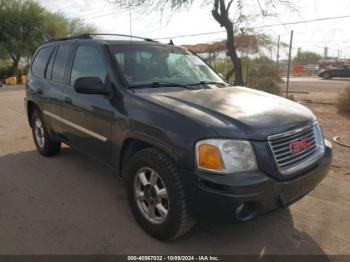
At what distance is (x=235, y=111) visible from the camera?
10.5 feet

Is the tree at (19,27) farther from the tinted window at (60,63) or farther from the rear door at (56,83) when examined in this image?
the tinted window at (60,63)

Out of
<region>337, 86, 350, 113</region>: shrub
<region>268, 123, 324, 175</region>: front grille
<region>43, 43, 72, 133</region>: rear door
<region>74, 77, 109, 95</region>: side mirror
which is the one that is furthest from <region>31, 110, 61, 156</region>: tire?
<region>337, 86, 350, 113</region>: shrub

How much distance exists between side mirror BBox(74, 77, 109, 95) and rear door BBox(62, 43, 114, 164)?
77mm

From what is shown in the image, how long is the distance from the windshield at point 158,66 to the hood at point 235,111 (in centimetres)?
30

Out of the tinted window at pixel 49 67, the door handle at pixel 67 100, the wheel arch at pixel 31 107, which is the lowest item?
the wheel arch at pixel 31 107

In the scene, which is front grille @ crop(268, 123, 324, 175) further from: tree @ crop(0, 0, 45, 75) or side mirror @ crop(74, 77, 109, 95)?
tree @ crop(0, 0, 45, 75)

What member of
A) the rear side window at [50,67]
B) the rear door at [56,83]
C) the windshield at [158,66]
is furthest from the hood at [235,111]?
the rear side window at [50,67]

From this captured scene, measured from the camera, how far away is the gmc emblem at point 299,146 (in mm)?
3117

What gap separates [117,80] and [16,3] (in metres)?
30.0

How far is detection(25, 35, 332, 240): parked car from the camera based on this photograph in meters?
2.83

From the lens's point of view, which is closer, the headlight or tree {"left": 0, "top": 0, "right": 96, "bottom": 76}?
the headlight

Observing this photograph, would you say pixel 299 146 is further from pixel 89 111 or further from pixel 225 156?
pixel 89 111

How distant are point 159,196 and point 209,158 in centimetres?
69

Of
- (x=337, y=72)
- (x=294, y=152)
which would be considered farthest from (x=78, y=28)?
(x=294, y=152)
